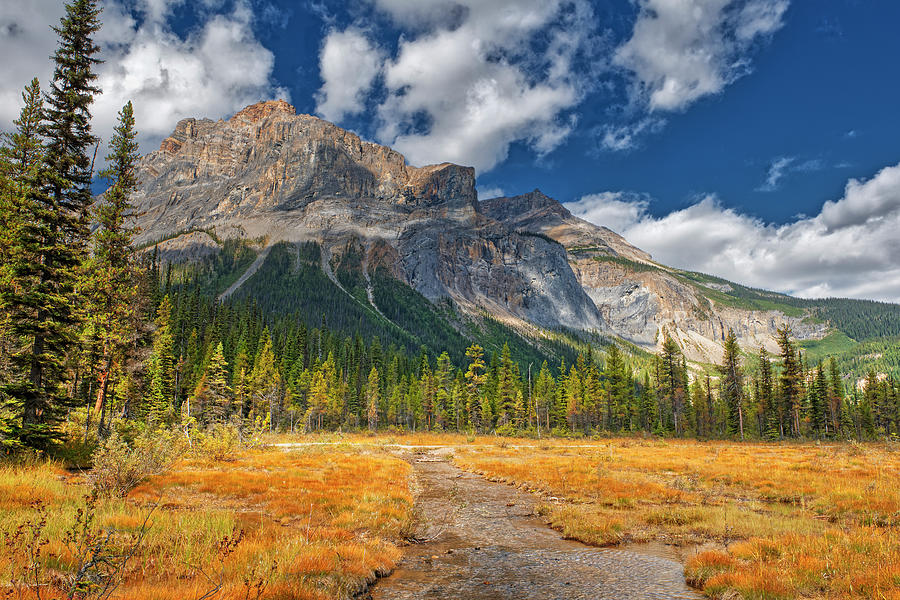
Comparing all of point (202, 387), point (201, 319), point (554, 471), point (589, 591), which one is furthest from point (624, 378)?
point (201, 319)

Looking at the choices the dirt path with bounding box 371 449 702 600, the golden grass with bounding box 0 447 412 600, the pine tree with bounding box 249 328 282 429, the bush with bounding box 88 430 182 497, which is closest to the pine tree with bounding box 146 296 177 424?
the pine tree with bounding box 249 328 282 429

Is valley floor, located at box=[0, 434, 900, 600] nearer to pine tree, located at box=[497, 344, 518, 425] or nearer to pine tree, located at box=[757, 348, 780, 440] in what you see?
pine tree, located at box=[497, 344, 518, 425]

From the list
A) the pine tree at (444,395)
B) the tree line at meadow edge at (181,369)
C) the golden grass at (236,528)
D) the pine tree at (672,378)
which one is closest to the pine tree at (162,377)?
the tree line at meadow edge at (181,369)

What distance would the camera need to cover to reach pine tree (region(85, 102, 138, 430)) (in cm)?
2458

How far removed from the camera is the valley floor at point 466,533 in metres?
7.17

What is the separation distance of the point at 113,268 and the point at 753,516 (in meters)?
32.4

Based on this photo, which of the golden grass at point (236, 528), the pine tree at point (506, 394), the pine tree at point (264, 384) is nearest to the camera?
the golden grass at point (236, 528)

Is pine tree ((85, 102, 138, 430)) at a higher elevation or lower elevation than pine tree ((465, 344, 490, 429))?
higher

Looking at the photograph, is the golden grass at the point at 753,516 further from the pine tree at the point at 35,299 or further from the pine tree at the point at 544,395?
the pine tree at the point at 544,395

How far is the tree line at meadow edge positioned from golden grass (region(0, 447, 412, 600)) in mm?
5912

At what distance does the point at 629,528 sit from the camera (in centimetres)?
1320

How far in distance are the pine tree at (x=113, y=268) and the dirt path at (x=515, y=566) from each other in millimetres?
21516

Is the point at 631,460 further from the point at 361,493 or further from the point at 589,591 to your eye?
the point at 589,591

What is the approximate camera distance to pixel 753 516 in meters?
13.5
